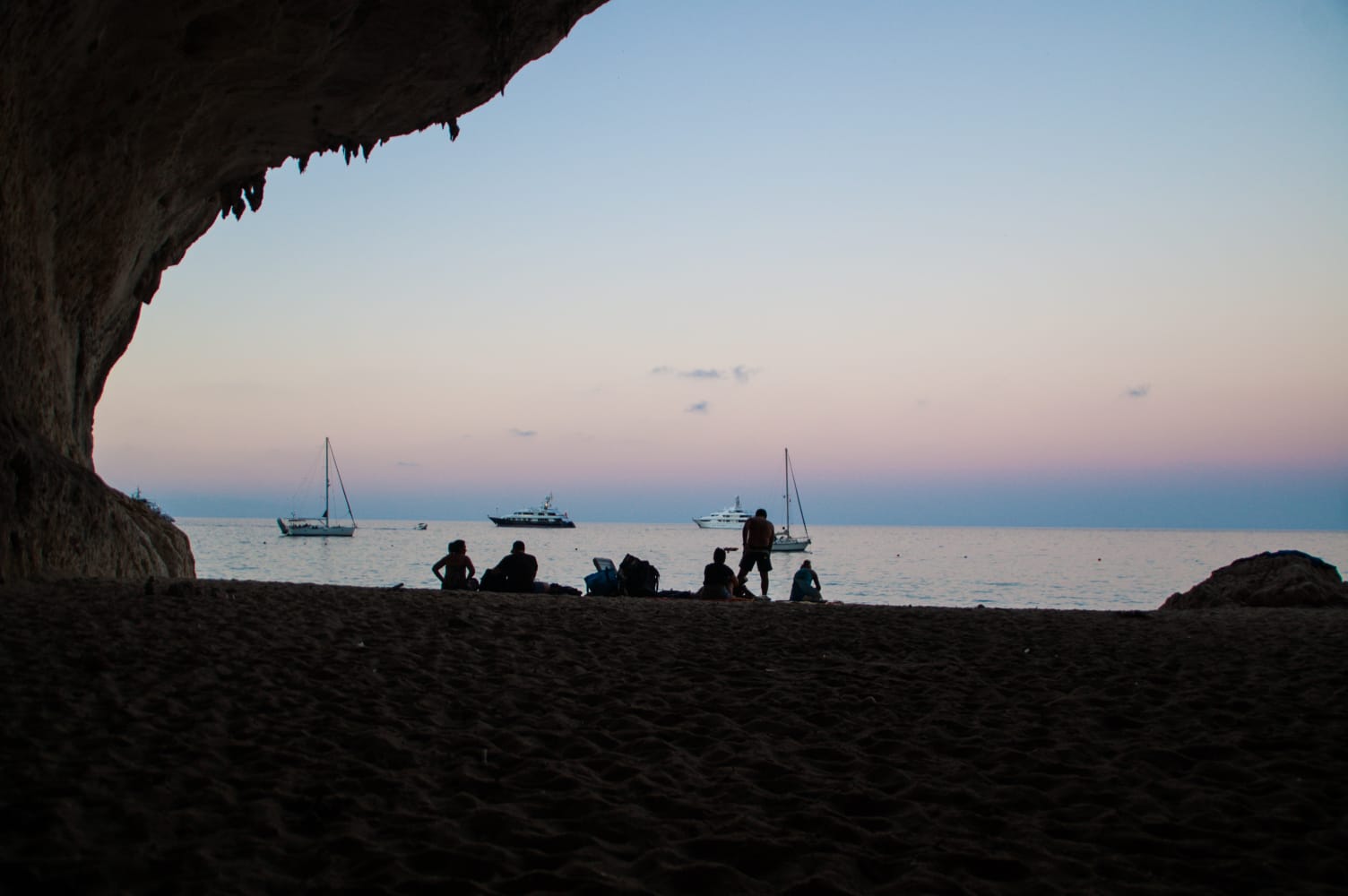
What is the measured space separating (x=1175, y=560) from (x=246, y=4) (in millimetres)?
74148

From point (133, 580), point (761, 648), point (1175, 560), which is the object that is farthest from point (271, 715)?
point (1175, 560)

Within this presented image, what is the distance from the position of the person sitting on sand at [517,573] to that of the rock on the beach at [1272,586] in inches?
475

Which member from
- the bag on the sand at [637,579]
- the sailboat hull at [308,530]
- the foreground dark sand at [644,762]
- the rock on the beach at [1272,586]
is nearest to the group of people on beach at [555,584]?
the bag on the sand at [637,579]

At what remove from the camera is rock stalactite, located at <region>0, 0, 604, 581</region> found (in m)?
9.72

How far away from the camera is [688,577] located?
43000 millimetres

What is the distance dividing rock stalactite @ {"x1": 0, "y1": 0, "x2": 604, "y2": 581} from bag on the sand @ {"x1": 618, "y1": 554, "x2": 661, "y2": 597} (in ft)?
25.2

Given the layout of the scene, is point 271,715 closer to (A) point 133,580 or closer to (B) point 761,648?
(B) point 761,648

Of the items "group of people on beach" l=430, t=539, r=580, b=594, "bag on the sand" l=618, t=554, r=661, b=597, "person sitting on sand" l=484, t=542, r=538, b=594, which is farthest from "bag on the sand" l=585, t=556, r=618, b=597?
"person sitting on sand" l=484, t=542, r=538, b=594

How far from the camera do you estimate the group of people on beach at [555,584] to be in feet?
45.7

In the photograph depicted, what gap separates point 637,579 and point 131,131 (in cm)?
983

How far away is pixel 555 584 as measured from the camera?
543 inches

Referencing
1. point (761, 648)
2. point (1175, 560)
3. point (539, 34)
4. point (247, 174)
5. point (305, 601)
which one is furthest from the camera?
point (1175, 560)

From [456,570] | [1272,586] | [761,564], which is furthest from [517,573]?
[1272,586]

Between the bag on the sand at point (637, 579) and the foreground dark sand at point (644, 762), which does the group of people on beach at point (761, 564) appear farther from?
the foreground dark sand at point (644, 762)
